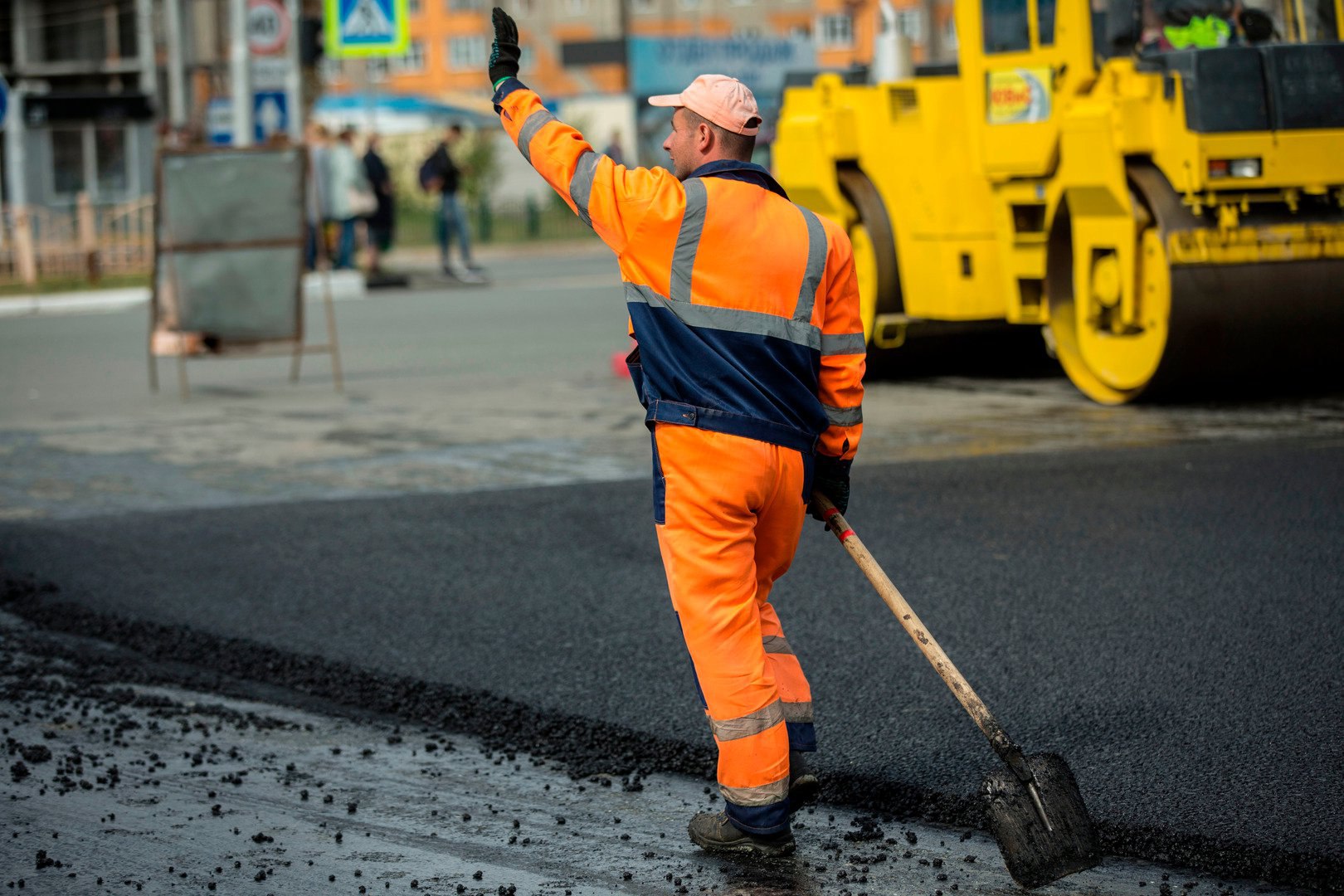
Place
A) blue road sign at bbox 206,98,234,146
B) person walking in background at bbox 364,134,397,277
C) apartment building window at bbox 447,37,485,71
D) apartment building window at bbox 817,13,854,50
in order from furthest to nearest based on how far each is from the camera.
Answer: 1. apartment building window at bbox 447,37,485,71
2. apartment building window at bbox 817,13,854,50
3. person walking in background at bbox 364,134,397,277
4. blue road sign at bbox 206,98,234,146

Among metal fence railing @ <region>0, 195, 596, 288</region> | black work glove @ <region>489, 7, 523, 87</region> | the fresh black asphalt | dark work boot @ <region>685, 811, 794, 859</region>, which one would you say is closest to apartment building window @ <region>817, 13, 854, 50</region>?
metal fence railing @ <region>0, 195, 596, 288</region>

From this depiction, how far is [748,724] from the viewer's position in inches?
141

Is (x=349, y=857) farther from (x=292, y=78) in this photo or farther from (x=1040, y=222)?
(x=292, y=78)

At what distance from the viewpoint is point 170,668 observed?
531 centimetres

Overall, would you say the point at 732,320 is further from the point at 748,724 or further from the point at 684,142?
the point at 748,724

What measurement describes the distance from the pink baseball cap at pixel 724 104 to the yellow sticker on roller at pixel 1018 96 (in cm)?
619

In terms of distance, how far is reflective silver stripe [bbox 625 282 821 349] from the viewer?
3.60m

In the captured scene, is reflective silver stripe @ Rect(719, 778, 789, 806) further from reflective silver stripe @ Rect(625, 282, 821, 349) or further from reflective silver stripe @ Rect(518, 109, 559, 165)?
reflective silver stripe @ Rect(518, 109, 559, 165)

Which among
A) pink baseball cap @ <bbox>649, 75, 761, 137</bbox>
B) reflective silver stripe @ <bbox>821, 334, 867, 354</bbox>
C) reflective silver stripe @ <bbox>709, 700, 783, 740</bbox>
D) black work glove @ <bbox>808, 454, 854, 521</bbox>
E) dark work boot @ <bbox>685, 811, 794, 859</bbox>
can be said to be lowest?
dark work boot @ <bbox>685, 811, 794, 859</bbox>

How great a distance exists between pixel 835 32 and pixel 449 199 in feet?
204

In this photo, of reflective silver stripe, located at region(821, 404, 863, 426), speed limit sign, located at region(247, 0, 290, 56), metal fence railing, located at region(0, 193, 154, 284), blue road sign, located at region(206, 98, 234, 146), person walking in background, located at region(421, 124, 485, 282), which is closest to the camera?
reflective silver stripe, located at region(821, 404, 863, 426)

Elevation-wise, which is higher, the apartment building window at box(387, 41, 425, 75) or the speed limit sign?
the apartment building window at box(387, 41, 425, 75)

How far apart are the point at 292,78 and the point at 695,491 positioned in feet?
64.5

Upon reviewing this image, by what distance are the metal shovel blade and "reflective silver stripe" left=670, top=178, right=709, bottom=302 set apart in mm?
1176
